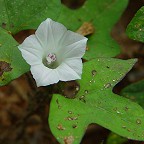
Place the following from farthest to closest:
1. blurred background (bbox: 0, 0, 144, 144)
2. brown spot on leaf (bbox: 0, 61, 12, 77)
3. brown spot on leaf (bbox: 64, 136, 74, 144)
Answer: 1. blurred background (bbox: 0, 0, 144, 144)
2. brown spot on leaf (bbox: 0, 61, 12, 77)
3. brown spot on leaf (bbox: 64, 136, 74, 144)

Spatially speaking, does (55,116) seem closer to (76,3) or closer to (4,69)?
(4,69)

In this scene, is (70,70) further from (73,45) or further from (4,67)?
(4,67)

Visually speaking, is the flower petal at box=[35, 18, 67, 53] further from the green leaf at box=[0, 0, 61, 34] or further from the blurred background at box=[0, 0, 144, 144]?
the blurred background at box=[0, 0, 144, 144]

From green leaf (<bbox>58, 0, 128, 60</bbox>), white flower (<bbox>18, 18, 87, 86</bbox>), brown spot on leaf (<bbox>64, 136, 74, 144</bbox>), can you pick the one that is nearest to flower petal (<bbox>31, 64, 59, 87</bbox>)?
white flower (<bbox>18, 18, 87, 86</bbox>)

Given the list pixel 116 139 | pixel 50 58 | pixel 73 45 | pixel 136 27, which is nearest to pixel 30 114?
pixel 116 139

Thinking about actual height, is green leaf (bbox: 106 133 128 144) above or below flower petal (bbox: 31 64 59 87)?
below

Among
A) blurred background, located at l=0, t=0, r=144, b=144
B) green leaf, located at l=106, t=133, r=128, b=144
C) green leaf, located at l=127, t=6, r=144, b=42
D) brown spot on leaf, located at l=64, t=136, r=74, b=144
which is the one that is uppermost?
green leaf, located at l=127, t=6, r=144, b=42
